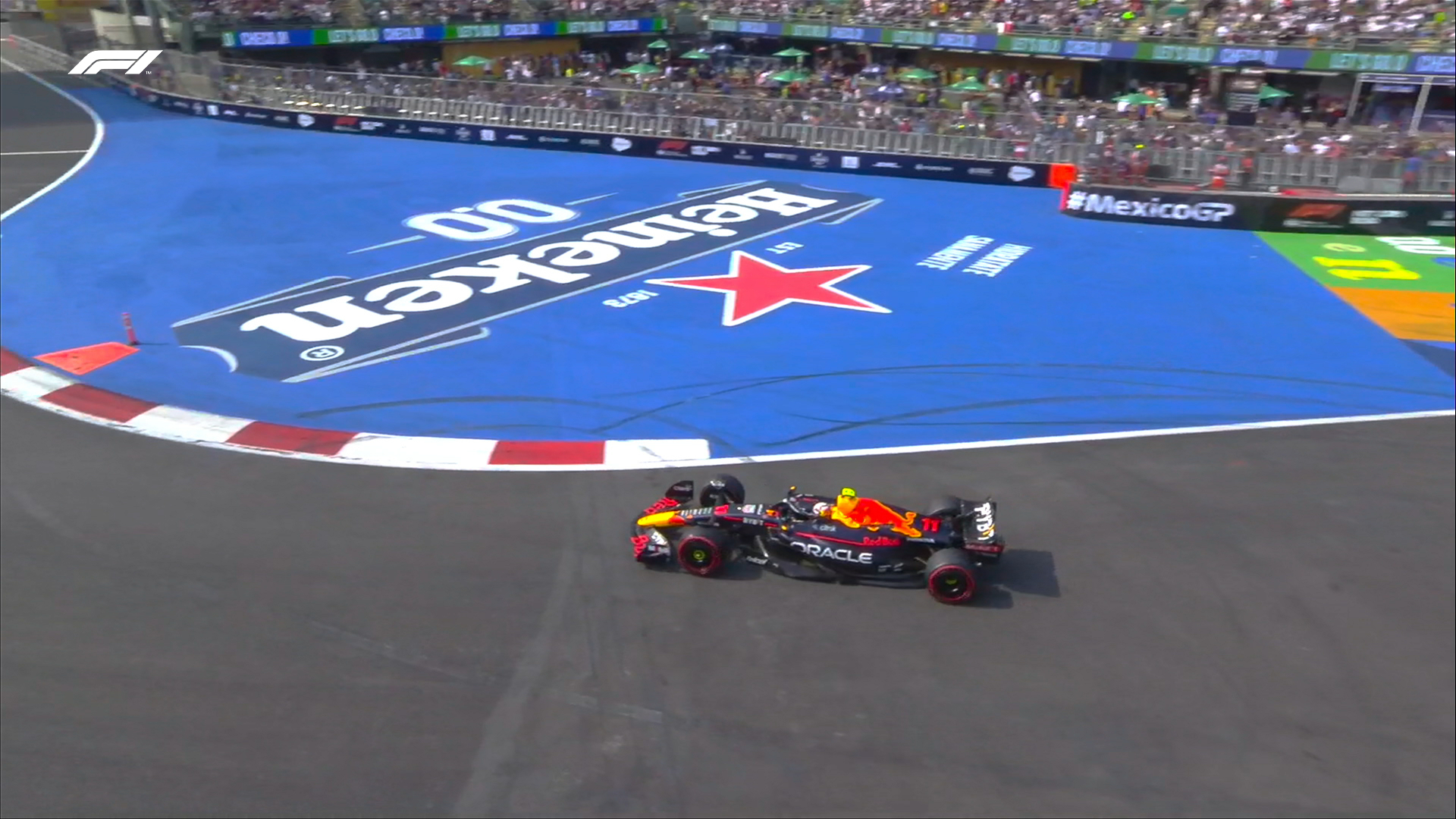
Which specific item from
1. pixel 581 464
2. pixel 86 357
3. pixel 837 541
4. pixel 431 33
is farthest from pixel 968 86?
pixel 86 357

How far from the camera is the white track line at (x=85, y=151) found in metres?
26.0

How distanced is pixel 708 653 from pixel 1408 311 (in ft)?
52.5

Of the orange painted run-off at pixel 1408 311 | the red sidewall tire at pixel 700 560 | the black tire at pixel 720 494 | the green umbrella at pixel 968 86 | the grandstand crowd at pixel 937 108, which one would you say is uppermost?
the green umbrella at pixel 968 86

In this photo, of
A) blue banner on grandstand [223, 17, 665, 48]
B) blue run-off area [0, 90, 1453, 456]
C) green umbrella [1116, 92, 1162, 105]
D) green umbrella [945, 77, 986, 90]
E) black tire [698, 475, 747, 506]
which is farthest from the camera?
blue banner on grandstand [223, 17, 665, 48]

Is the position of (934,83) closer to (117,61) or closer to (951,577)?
(951,577)

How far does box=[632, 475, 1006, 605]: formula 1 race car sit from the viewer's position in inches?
412

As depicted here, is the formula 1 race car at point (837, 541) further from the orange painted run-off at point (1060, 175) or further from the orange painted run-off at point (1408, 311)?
the orange painted run-off at point (1060, 175)

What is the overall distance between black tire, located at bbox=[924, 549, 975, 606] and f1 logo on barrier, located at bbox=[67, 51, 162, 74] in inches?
1440

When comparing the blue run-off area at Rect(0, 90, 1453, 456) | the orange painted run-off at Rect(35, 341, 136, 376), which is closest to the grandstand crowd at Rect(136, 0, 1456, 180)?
the blue run-off area at Rect(0, 90, 1453, 456)

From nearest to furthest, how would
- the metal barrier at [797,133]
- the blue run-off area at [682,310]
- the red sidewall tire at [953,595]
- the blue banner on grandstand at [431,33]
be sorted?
1. the red sidewall tire at [953,595]
2. the blue run-off area at [682,310]
3. the metal barrier at [797,133]
4. the blue banner on grandstand at [431,33]

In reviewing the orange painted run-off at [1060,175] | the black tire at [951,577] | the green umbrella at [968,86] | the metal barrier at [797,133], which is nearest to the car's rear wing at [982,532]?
the black tire at [951,577]

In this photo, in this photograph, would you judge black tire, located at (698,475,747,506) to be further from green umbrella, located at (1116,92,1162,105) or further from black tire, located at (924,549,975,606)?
green umbrella, located at (1116,92,1162,105)

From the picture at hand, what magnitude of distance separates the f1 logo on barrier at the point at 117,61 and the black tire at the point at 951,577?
36583mm

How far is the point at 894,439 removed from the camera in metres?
14.1
